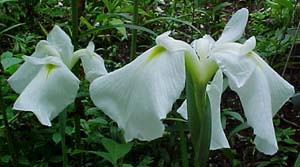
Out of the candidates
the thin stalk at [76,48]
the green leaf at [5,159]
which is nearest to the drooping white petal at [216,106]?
the thin stalk at [76,48]

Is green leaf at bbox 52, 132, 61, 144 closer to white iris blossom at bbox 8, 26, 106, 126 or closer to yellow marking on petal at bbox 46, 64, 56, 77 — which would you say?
white iris blossom at bbox 8, 26, 106, 126

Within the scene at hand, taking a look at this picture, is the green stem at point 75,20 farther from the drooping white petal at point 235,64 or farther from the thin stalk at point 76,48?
the drooping white petal at point 235,64

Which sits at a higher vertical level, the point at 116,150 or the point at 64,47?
the point at 64,47

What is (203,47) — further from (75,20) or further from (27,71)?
(75,20)

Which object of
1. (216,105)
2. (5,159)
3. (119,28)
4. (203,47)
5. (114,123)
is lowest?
(5,159)

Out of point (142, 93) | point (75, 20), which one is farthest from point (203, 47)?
point (75, 20)

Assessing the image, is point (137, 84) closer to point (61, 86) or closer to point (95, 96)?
point (95, 96)

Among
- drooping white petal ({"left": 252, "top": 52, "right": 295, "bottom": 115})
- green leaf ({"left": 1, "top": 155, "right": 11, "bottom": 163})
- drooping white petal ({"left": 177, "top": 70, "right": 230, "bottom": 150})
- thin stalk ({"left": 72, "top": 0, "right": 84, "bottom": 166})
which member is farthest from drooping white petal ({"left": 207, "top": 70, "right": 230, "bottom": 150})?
green leaf ({"left": 1, "top": 155, "right": 11, "bottom": 163})
